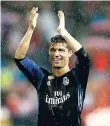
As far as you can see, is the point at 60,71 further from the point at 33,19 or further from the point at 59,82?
the point at 33,19

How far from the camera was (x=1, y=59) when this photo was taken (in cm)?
160

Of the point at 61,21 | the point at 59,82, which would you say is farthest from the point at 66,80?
the point at 61,21

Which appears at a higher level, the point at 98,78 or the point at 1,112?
the point at 98,78

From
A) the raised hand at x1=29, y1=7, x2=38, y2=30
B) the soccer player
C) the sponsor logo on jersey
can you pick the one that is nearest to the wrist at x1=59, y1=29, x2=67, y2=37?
the soccer player

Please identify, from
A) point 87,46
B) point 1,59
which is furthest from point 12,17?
point 87,46

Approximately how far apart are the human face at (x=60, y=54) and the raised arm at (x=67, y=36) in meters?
0.03

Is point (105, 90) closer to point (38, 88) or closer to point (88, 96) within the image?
point (88, 96)

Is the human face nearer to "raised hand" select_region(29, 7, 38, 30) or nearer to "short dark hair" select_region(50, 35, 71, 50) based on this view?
"short dark hair" select_region(50, 35, 71, 50)

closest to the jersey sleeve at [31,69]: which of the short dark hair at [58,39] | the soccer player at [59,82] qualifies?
the soccer player at [59,82]

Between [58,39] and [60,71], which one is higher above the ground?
[58,39]

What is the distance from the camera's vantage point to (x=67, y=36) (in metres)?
1.31

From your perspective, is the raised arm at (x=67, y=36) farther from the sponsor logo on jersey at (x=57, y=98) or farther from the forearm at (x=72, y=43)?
the sponsor logo on jersey at (x=57, y=98)

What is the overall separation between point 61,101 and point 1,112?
1.19 ft

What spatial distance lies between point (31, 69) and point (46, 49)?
0.14 metres
